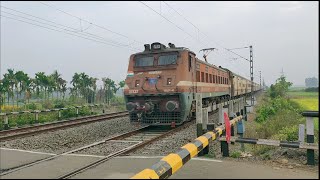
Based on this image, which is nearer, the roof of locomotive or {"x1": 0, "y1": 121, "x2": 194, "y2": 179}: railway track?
{"x1": 0, "y1": 121, "x2": 194, "y2": 179}: railway track

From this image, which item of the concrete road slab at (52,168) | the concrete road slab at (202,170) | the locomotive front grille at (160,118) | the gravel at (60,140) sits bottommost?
the gravel at (60,140)

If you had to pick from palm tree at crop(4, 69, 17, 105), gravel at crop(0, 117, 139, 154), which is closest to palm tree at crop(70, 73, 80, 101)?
palm tree at crop(4, 69, 17, 105)

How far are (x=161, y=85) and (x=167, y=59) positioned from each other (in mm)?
1289

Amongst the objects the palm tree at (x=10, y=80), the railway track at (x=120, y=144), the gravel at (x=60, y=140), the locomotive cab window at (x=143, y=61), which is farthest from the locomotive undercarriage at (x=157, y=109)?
the palm tree at (x=10, y=80)

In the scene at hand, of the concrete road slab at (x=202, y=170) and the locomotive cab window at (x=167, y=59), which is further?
the locomotive cab window at (x=167, y=59)

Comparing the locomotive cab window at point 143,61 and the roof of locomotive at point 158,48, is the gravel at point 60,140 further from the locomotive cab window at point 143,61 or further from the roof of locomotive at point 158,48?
the roof of locomotive at point 158,48

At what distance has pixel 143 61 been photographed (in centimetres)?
1502

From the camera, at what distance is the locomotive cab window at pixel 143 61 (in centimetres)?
1486

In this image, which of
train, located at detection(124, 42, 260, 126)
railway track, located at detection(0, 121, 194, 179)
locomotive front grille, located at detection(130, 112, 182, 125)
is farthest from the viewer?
locomotive front grille, located at detection(130, 112, 182, 125)

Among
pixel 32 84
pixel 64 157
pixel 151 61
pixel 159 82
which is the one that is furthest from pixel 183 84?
pixel 32 84

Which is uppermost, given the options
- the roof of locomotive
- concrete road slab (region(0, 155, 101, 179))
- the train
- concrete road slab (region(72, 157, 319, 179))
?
the roof of locomotive

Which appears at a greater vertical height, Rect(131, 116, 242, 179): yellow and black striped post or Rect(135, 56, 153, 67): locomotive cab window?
Rect(135, 56, 153, 67): locomotive cab window

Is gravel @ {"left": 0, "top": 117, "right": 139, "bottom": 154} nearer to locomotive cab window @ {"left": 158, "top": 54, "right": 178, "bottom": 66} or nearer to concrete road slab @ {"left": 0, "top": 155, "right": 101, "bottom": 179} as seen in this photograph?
concrete road slab @ {"left": 0, "top": 155, "right": 101, "bottom": 179}

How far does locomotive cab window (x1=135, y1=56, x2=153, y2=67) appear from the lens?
1486cm
